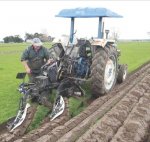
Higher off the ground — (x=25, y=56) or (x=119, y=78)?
(x=25, y=56)

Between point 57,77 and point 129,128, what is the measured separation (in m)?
2.64

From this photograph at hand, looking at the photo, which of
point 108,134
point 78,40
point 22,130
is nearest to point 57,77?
point 78,40

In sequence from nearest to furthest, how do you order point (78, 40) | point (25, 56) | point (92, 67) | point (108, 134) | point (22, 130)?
point (108, 134)
point (22, 130)
point (25, 56)
point (92, 67)
point (78, 40)

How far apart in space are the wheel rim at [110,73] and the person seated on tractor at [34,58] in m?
1.78

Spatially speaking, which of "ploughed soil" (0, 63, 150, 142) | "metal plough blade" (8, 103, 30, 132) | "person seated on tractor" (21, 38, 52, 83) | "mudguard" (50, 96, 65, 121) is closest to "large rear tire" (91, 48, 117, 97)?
"ploughed soil" (0, 63, 150, 142)

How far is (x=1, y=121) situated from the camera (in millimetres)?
6816

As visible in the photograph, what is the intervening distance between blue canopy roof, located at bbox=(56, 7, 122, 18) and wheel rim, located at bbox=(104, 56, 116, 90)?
3.83ft

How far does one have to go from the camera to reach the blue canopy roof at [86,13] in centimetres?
944

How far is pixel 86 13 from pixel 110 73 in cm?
171

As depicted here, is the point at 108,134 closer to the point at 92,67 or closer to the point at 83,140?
the point at 83,140

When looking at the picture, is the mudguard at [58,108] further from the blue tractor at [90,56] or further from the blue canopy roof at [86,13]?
the blue canopy roof at [86,13]

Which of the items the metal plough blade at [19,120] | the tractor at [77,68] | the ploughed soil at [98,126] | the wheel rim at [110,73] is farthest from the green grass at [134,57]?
the metal plough blade at [19,120]

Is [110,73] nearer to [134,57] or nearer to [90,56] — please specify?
[90,56]

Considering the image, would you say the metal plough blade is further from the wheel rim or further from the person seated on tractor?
the wheel rim
